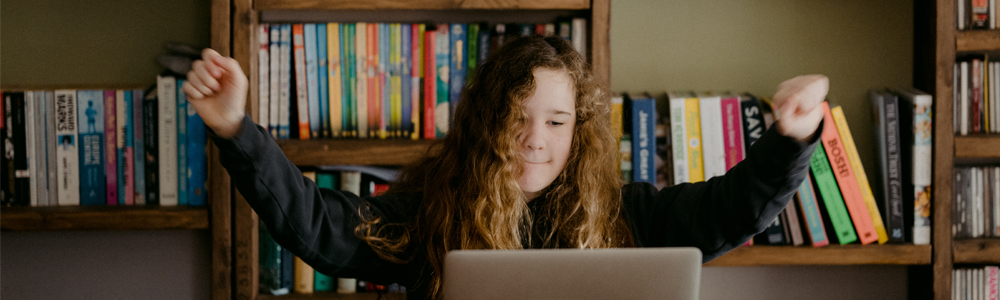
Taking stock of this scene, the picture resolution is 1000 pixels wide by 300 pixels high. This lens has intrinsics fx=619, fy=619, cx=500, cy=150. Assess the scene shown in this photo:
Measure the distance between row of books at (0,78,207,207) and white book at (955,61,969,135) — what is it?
5.35ft

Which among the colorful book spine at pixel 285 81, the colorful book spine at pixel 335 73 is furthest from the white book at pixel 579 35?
the colorful book spine at pixel 285 81

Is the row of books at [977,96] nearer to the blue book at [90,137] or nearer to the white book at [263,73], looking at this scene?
the white book at [263,73]

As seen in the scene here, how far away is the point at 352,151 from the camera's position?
1294 mm

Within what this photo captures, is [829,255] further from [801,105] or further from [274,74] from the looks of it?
[274,74]

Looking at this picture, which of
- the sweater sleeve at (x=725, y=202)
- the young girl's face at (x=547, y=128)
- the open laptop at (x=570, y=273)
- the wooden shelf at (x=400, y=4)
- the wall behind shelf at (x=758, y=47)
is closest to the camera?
the open laptop at (x=570, y=273)

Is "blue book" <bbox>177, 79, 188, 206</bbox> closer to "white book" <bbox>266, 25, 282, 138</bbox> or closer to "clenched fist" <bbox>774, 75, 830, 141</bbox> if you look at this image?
"white book" <bbox>266, 25, 282, 138</bbox>

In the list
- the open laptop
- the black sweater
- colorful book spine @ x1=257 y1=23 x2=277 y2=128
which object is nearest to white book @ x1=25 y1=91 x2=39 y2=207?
colorful book spine @ x1=257 y1=23 x2=277 y2=128

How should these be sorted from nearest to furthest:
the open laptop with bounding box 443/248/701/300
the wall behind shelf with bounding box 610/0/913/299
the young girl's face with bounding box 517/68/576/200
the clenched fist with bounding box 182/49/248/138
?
the open laptop with bounding box 443/248/701/300 < the clenched fist with bounding box 182/49/248/138 < the young girl's face with bounding box 517/68/576/200 < the wall behind shelf with bounding box 610/0/913/299

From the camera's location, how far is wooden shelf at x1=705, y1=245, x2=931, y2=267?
1.32 m

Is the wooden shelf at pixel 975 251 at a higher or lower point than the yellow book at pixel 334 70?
lower

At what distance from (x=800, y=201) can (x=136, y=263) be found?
1.58 m

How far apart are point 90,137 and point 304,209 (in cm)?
75

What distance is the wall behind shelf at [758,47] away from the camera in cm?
152

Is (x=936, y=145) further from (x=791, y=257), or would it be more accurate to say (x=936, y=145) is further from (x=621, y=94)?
(x=621, y=94)
